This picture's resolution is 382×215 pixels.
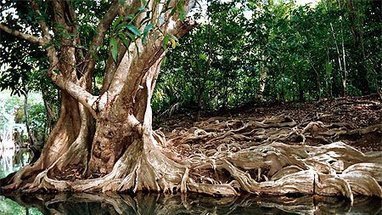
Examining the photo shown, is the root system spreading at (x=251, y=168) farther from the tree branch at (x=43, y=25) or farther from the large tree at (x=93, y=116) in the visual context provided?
the tree branch at (x=43, y=25)

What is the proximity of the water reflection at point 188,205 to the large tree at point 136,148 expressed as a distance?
0.64 ft

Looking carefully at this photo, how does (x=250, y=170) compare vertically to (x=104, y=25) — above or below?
below

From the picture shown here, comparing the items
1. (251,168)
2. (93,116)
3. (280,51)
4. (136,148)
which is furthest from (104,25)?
(280,51)

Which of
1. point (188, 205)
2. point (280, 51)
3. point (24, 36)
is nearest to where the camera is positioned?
point (188, 205)

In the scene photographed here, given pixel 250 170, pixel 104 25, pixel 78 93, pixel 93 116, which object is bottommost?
pixel 250 170

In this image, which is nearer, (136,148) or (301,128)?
(136,148)

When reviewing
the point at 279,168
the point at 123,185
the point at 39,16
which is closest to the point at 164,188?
the point at 123,185

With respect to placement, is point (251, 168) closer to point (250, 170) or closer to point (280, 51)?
point (250, 170)

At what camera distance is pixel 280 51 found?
8625 mm

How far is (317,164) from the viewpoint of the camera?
4441 mm

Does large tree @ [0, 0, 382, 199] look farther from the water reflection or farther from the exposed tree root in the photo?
the water reflection

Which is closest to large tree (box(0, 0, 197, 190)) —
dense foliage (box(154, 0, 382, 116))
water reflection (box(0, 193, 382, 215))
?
water reflection (box(0, 193, 382, 215))

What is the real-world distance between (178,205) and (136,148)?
4.31 ft

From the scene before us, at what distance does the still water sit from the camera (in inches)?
144
